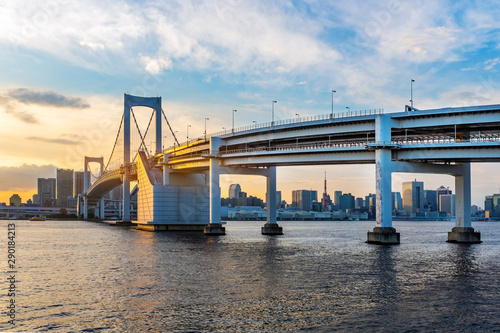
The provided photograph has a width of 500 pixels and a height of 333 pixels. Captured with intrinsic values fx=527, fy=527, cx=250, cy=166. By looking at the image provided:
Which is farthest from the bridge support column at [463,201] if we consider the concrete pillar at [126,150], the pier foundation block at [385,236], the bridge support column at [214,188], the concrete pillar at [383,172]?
the concrete pillar at [126,150]

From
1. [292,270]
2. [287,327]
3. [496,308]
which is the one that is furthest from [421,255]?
[287,327]

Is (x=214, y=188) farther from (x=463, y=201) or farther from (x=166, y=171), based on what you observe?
(x=463, y=201)

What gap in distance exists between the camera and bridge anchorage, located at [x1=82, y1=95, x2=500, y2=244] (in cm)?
5731

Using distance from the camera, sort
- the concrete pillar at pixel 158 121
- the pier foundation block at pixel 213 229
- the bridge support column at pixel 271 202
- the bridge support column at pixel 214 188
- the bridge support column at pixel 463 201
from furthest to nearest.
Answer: the concrete pillar at pixel 158 121
the bridge support column at pixel 271 202
the pier foundation block at pixel 213 229
the bridge support column at pixel 214 188
the bridge support column at pixel 463 201

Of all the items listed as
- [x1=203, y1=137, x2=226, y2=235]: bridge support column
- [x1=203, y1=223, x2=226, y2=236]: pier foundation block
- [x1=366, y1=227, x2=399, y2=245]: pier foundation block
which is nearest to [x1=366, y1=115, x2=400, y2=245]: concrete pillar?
[x1=366, y1=227, x2=399, y2=245]: pier foundation block

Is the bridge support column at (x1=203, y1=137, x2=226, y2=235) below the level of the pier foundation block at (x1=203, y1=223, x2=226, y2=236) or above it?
above

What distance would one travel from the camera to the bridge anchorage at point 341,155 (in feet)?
188

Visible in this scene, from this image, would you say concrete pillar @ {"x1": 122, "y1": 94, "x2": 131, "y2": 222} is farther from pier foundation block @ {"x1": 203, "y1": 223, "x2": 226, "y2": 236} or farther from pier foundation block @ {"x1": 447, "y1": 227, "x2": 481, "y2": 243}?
pier foundation block @ {"x1": 447, "y1": 227, "x2": 481, "y2": 243}

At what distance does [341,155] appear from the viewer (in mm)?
64875

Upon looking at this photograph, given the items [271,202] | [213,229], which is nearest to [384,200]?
[213,229]

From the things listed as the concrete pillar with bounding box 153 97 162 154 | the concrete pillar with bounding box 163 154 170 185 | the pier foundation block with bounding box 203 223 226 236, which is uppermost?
the concrete pillar with bounding box 153 97 162 154

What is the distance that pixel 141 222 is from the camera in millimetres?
111500

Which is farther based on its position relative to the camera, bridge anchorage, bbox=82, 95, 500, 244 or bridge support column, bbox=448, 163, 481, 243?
bridge support column, bbox=448, 163, 481, 243

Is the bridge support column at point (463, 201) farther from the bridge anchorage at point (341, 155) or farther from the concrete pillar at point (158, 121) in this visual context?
the concrete pillar at point (158, 121)
